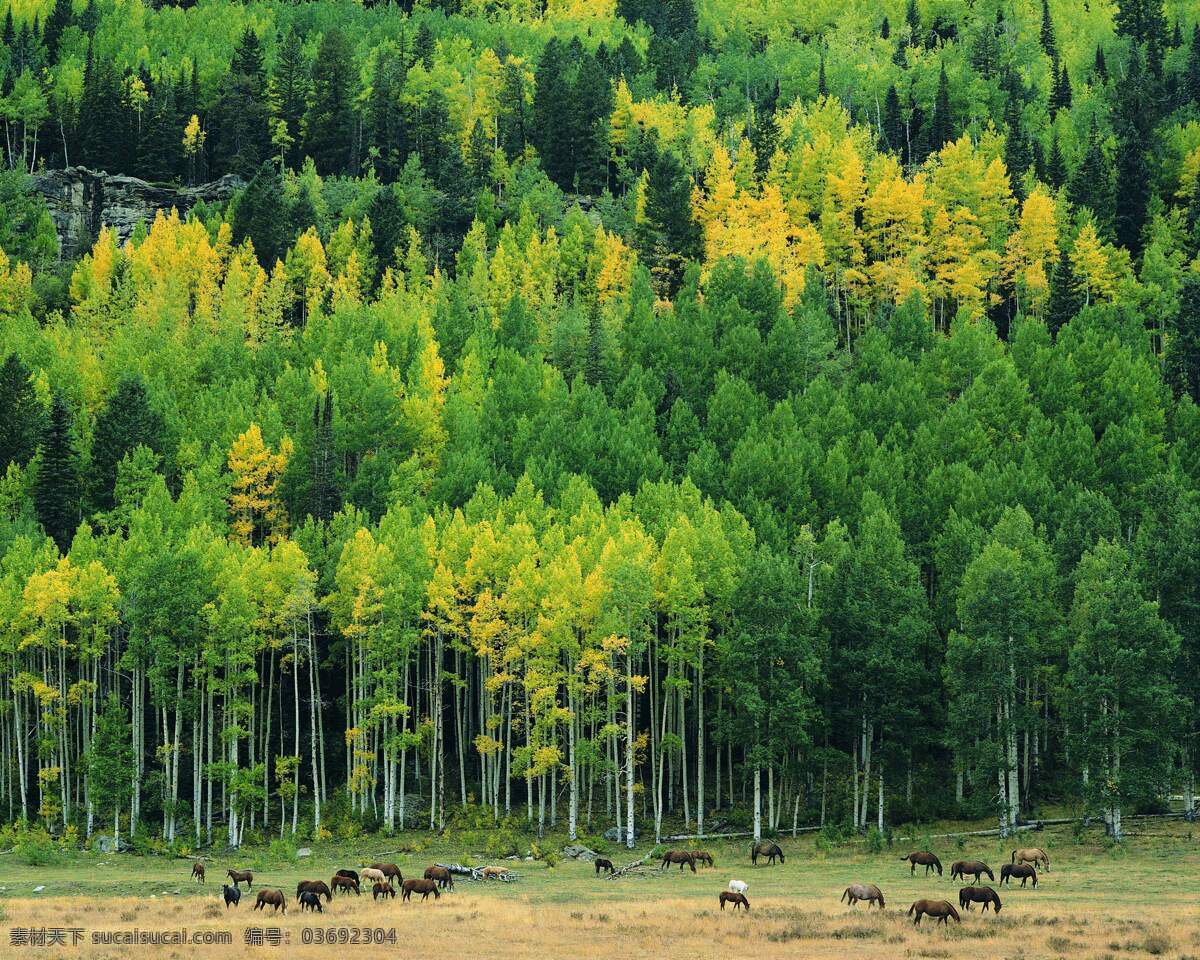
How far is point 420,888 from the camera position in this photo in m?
48.8

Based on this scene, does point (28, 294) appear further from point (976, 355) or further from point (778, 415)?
point (976, 355)

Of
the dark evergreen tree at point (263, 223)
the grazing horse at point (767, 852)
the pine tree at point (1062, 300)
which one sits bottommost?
the grazing horse at point (767, 852)

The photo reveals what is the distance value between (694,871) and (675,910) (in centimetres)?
1323

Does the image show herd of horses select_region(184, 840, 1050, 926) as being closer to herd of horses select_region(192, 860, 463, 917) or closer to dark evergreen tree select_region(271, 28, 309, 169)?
herd of horses select_region(192, 860, 463, 917)

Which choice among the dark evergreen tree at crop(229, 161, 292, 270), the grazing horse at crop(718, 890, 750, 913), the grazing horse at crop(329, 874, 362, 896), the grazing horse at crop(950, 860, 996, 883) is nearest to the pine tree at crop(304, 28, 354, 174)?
the dark evergreen tree at crop(229, 161, 292, 270)

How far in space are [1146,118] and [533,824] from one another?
11149 centimetres

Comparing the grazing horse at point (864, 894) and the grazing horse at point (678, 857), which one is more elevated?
the grazing horse at point (864, 894)

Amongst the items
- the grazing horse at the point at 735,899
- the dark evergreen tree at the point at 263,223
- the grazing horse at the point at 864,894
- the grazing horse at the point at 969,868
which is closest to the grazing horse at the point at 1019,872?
the grazing horse at the point at 969,868

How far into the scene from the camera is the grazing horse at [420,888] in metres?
48.7

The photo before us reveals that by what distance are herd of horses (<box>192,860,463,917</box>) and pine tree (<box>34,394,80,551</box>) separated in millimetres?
41771

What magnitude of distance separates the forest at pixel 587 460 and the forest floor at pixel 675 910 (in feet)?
20.3

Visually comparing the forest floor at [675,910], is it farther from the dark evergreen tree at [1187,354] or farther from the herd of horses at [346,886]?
the dark evergreen tree at [1187,354]

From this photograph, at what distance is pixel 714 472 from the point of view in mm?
92750

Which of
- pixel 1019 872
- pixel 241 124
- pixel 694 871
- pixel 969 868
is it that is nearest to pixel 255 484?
pixel 694 871
